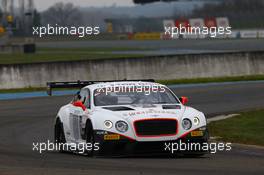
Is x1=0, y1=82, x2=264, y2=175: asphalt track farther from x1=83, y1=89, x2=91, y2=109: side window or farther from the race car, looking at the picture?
x1=83, y1=89, x2=91, y2=109: side window

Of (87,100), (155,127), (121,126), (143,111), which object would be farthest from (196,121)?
(87,100)

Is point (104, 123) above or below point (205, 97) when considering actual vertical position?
above

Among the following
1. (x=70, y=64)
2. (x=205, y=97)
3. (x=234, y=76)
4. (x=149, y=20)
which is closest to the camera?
(x=205, y=97)

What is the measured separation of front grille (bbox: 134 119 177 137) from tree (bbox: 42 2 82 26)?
505 ft

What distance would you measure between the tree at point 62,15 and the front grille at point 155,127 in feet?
505

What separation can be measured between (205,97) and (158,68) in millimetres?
10886

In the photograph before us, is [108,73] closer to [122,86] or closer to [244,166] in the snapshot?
[122,86]

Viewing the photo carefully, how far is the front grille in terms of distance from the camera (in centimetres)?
1338

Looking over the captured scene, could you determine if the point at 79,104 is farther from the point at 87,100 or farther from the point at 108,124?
the point at 108,124

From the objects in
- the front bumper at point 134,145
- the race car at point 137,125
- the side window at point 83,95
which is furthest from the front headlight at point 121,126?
the side window at point 83,95

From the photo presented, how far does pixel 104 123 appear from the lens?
1345cm

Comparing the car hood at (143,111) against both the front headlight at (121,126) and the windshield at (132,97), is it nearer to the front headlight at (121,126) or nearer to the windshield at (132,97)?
the front headlight at (121,126)

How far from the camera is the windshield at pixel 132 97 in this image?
1441cm

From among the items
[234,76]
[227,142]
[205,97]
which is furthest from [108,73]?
[227,142]
